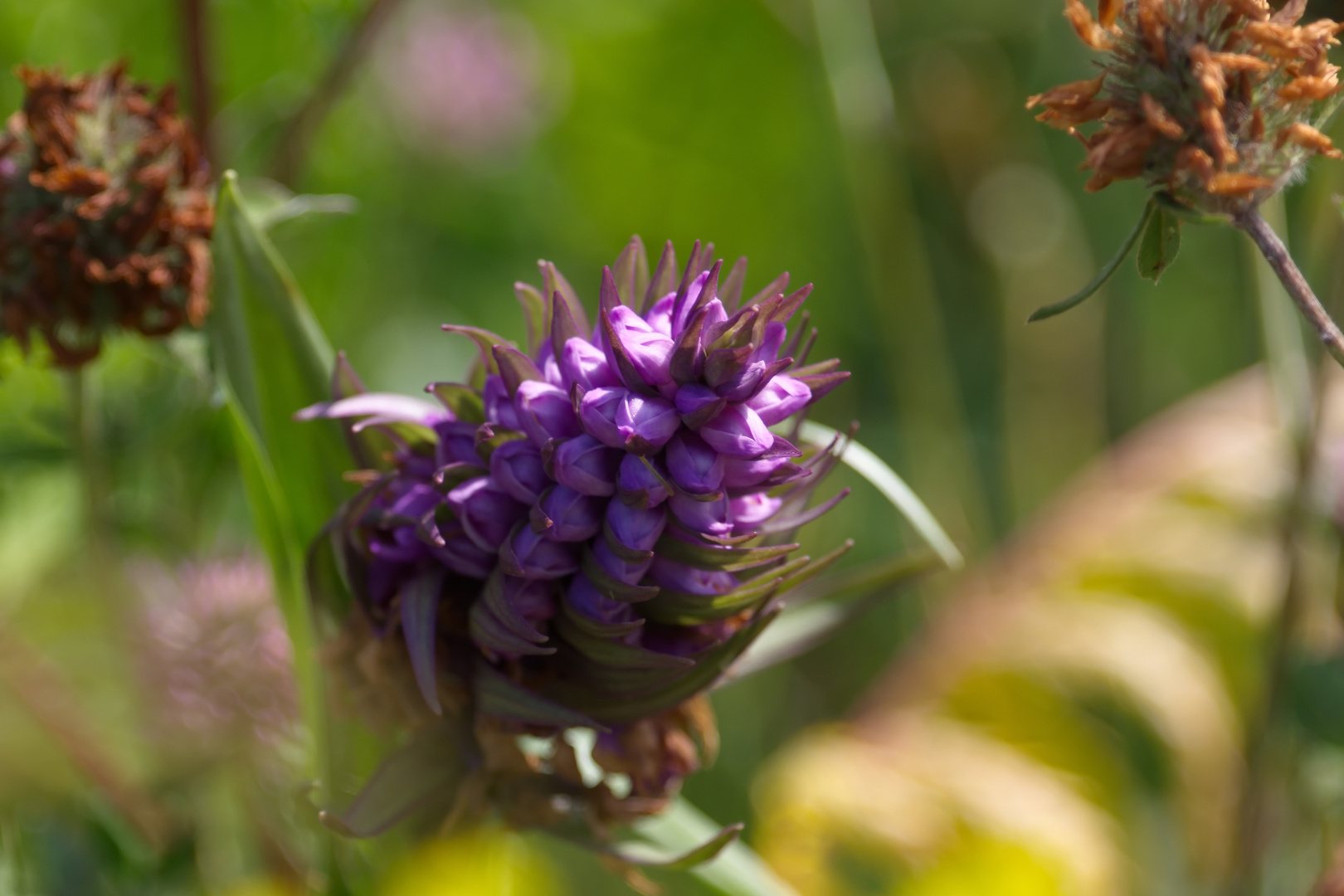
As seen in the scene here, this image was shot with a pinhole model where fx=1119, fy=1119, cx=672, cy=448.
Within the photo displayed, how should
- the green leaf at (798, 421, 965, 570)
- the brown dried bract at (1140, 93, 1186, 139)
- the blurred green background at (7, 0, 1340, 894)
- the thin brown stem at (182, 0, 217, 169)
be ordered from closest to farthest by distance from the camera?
the brown dried bract at (1140, 93, 1186, 139) → the green leaf at (798, 421, 965, 570) → the thin brown stem at (182, 0, 217, 169) → the blurred green background at (7, 0, 1340, 894)

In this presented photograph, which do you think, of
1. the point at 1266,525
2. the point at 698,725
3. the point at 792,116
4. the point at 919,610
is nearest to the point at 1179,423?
the point at 1266,525

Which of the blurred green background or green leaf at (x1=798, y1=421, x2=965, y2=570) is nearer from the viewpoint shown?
green leaf at (x1=798, y1=421, x2=965, y2=570)

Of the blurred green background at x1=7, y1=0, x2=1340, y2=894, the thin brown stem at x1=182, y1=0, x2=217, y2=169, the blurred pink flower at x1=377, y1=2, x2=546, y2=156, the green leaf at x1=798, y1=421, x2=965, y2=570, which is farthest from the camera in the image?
the blurred pink flower at x1=377, y1=2, x2=546, y2=156

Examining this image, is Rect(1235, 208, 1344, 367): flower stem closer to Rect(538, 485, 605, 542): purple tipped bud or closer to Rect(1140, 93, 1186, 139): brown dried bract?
Rect(1140, 93, 1186, 139): brown dried bract

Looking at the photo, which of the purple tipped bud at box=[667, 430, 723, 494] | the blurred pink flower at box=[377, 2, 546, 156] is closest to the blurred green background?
the blurred pink flower at box=[377, 2, 546, 156]

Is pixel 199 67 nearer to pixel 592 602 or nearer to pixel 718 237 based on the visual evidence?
pixel 592 602

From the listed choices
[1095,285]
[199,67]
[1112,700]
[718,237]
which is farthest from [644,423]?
[718,237]

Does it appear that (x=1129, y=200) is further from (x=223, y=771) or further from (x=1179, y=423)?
(x=223, y=771)
